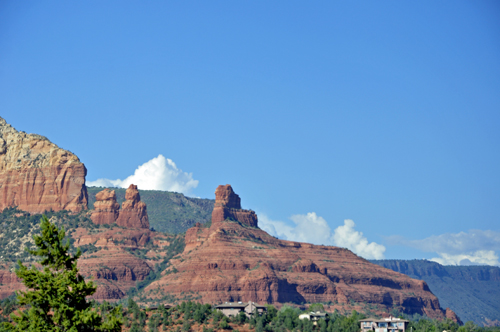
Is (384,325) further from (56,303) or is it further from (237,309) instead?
(56,303)

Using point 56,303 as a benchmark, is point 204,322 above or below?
above

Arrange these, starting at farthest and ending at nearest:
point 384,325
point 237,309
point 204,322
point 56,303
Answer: point 384,325 → point 237,309 → point 204,322 → point 56,303

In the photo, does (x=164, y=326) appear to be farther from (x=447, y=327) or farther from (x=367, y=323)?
(x=447, y=327)

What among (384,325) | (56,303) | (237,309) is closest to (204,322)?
(237,309)

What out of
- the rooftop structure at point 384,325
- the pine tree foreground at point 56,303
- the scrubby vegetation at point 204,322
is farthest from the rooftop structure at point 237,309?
the pine tree foreground at point 56,303

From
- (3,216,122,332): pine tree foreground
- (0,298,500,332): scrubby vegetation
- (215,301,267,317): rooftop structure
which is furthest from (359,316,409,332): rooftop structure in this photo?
(3,216,122,332): pine tree foreground

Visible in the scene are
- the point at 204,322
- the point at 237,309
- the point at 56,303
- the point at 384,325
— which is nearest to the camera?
the point at 56,303

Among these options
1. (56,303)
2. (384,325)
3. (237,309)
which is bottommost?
(56,303)

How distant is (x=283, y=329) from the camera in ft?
494

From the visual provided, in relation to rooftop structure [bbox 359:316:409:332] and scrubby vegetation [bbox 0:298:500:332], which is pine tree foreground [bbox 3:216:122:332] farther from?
rooftop structure [bbox 359:316:409:332]

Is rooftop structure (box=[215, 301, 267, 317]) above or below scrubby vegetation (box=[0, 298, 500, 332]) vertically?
above

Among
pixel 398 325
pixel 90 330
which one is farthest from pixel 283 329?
pixel 90 330

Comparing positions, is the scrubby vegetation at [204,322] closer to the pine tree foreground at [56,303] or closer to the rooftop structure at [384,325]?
the rooftop structure at [384,325]

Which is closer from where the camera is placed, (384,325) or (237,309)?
(237,309)
